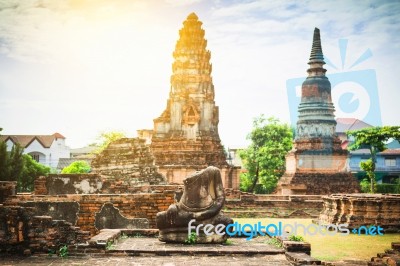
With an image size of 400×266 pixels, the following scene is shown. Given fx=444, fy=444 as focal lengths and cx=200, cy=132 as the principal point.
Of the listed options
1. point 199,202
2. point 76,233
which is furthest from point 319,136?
point 76,233

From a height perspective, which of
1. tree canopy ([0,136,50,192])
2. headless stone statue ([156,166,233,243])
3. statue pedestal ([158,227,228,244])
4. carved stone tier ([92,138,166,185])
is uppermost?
tree canopy ([0,136,50,192])

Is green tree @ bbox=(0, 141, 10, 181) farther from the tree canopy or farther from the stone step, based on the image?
the stone step

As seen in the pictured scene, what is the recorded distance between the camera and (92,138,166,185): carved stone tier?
15906 mm

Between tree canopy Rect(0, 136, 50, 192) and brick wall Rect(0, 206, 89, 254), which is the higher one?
tree canopy Rect(0, 136, 50, 192)

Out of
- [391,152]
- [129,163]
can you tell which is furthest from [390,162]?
[129,163]

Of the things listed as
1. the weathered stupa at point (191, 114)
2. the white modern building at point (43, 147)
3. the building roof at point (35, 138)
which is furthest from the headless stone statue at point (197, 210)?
the white modern building at point (43, 147)

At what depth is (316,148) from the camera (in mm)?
32719

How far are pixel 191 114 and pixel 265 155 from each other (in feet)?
38.1

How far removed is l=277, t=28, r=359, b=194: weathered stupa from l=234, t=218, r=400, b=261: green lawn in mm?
16956

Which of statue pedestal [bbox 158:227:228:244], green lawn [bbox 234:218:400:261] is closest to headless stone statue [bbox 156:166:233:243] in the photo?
statue pedestal [bbox 158:227:228:244]

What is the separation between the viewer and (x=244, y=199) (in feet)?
75.8

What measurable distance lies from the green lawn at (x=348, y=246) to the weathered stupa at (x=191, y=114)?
16407 mm

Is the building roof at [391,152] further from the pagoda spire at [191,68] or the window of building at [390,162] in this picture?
the pagoda spire at [191,68]

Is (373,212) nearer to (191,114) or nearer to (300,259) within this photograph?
(300,259)
